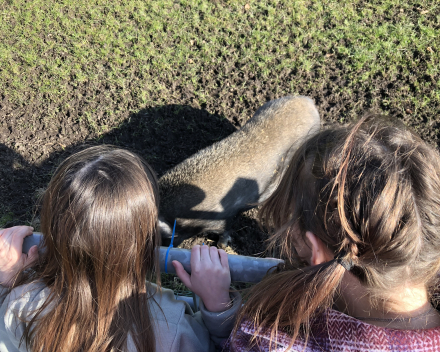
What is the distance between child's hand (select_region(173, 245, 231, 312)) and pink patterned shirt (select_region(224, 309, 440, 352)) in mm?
283

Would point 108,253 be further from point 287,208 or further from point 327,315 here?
point 327,315

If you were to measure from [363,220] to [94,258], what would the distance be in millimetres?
1338

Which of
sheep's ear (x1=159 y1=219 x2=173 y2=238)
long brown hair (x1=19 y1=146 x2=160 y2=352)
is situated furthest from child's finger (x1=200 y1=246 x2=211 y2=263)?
sheep's ear (x1=159 y1=219 x2=173 y2=238)

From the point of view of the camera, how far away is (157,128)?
446 cm

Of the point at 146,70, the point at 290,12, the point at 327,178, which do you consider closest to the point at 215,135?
the point at 146,70

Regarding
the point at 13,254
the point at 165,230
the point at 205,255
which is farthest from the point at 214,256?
the point at 165,230

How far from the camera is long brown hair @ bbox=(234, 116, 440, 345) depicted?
4.02ft

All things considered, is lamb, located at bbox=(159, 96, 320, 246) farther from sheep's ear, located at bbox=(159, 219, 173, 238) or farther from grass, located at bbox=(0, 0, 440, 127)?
grass, located at bbox=(0, 0, 440, 127)

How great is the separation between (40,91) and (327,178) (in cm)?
471

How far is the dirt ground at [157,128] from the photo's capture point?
4.20 metres

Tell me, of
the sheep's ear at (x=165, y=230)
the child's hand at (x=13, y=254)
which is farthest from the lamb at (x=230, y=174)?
the child's hand at (x=13, y=254)

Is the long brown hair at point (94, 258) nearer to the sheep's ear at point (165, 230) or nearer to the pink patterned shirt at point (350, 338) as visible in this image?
the pink patterned shirt at point (350, 338)

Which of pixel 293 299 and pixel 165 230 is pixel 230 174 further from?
pixel 293 299

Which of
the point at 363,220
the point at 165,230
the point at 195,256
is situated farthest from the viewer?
the point at 165,230
